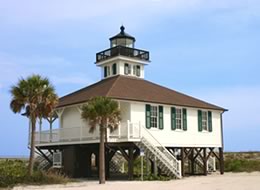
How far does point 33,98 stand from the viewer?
24.9 meters

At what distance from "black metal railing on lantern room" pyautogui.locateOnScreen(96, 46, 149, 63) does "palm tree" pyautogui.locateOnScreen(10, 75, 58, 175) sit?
986 cm

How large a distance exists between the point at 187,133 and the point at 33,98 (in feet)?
37.6

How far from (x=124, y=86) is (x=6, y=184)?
11353 mm

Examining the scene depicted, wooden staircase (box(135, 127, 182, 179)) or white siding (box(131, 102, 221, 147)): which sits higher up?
white siding (box(131, 102, 221, 147))

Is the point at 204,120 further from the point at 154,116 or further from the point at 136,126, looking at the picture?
the point at 136,126

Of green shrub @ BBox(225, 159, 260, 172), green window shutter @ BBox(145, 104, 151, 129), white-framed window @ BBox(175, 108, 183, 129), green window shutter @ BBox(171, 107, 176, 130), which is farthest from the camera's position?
green shrub @ BBox(225, 159, 260, 172)

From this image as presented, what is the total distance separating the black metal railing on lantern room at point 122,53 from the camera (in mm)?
34219

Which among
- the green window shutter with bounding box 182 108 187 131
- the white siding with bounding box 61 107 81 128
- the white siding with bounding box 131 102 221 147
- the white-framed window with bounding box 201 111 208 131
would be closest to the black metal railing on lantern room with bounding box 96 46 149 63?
the white siding with bounding box 61 107 81 128

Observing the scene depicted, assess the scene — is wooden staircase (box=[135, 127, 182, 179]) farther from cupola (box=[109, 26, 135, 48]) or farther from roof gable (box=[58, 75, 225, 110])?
cupola (box=[109, 26, 135, 48])

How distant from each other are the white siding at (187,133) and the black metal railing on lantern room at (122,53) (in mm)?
6713

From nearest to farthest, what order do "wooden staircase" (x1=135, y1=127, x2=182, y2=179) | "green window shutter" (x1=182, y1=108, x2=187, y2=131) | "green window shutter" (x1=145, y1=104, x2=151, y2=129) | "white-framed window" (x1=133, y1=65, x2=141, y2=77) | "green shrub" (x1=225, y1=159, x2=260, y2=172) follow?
"wooden staircase" (x1=135, y1=127, x2=182, y2=179) < "green window shutter" (x1=145, y1=104, x2=151, y2=129) < "green window shutter" (x1=182, y1=108, x2=187, y2=131) < "white-framed window" (x1=133, y1=65, x2=141, y2=77) < "green shrub" (x1=225, y1=159, x2=260, y2=172)

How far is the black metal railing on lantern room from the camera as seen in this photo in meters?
34.2

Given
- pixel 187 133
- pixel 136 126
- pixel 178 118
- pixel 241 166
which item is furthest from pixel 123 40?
pixel 241 166

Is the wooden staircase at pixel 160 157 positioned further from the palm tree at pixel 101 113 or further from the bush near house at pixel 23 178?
the bush near house at pixel 23 178
